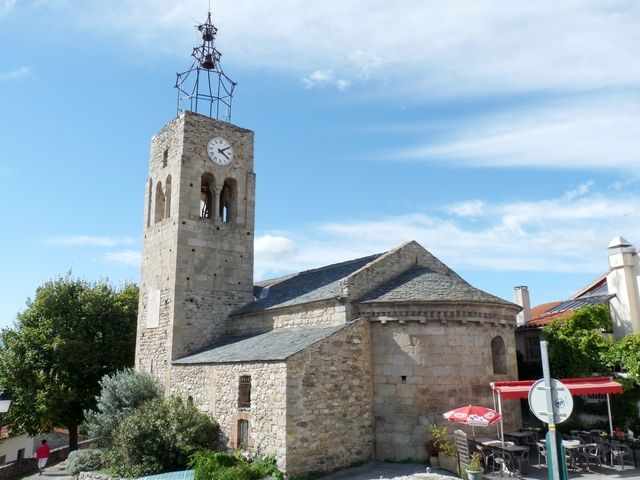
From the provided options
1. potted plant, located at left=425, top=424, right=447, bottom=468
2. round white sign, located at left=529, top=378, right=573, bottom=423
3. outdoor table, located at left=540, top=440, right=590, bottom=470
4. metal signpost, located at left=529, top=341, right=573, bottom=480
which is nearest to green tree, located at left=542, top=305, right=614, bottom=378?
outdoor table, located at left=540, top=440, right=590, bottom=470

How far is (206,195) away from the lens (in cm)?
2681

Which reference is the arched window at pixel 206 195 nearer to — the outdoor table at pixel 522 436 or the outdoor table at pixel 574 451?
the outdoor table at pixel 522 436

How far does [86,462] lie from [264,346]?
8.52 metres

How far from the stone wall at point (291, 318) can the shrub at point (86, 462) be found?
7161 mm

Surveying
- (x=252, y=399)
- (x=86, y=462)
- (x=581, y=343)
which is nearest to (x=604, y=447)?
(x=581, y=343)

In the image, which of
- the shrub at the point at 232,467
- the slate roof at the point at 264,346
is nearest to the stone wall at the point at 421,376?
the slate roof at the point at 264,346

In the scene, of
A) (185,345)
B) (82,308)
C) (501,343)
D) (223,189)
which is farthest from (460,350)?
(82,308)

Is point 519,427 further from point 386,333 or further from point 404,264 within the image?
point 404,264

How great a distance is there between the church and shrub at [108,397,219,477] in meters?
0.77

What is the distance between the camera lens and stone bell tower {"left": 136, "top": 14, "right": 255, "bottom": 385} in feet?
75.8

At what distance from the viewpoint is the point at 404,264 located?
67.9 ft

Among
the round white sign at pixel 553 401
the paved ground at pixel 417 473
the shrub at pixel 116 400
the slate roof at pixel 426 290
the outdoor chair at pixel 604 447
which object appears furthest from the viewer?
the shrub at pixel 116 400

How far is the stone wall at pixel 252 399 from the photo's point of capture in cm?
1537

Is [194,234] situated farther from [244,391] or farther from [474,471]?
[474,471]
